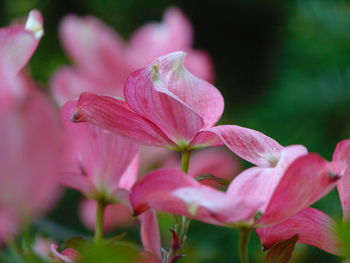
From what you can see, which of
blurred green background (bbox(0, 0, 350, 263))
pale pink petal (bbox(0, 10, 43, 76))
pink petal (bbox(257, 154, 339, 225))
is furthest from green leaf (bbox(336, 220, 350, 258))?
blurred green background (bbox(0, 0, 350, 263))

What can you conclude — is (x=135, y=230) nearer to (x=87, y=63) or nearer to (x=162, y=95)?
(x=87, y=63)

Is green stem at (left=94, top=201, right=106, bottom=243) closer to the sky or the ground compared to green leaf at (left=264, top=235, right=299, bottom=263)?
closer to the ground

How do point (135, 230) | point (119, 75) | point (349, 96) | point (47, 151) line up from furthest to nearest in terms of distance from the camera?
point (349, 96), point (135, 230), point (119, 75), point (47, 151)

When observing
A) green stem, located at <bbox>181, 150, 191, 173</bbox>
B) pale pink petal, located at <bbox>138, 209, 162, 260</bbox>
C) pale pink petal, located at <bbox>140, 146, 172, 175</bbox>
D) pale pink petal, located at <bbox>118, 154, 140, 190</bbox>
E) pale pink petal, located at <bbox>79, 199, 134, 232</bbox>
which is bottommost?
pale pink petal, located at <bbox>79, 199, 134, 232</bbox>

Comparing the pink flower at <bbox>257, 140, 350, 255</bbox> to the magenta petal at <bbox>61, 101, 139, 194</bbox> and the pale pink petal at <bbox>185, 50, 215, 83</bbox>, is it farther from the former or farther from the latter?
the pale pink petal at <bbox>185, 50, 215, 83</bbox>

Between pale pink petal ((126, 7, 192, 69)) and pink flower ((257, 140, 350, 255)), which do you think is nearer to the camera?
pink flower ((257, 140, 350, 255))

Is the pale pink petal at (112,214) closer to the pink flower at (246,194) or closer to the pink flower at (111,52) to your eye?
the pink flower at (111,52)

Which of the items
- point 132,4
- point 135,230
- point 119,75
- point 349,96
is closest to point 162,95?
point 119,75
